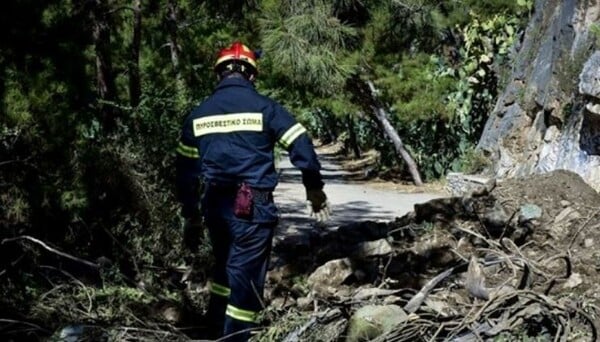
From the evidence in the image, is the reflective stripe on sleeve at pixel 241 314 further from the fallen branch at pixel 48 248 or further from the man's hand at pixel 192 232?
the fallen branch at pixel 48 248

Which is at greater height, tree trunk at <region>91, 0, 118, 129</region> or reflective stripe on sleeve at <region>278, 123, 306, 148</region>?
tree trunk at <region>91, 0, 118, 129</region>

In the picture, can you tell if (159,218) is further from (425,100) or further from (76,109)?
(425,100)

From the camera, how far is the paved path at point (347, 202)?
12859mm

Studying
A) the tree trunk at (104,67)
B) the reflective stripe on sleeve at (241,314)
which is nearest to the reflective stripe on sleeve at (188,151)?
the reflective stripe on sleeve at (241,314)

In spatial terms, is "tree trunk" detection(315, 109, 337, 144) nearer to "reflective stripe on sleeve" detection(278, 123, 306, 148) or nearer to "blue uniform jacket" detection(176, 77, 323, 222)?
"blue uniform jacket" detection(176, 77, 323, 222)

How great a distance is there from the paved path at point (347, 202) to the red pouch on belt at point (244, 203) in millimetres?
6044

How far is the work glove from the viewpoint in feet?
16.9

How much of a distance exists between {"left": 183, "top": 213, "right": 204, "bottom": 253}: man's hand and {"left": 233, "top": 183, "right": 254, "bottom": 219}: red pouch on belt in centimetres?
78

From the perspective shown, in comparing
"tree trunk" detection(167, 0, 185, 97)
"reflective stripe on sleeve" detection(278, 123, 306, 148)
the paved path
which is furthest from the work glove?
the paved path

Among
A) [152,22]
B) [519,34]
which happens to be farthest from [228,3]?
[519,34]

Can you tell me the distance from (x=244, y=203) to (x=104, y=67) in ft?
7.97

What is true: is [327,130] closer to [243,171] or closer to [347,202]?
[347,202]

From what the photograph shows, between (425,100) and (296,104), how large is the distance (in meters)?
3.71

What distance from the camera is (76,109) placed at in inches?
267
